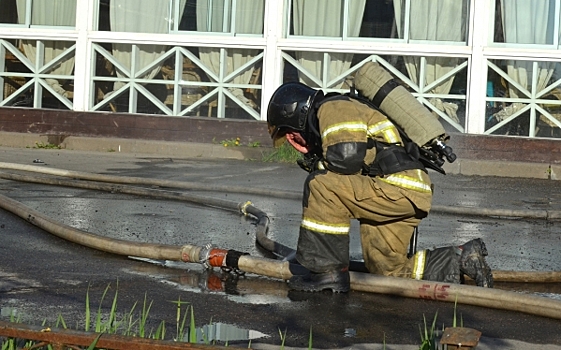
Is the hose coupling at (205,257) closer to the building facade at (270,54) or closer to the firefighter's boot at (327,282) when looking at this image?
the firefighter's boot at (327,282)

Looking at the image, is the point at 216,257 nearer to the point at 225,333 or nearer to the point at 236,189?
the point at 225,333

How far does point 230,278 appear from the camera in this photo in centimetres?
583

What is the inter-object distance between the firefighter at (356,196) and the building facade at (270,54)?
29.7 feet

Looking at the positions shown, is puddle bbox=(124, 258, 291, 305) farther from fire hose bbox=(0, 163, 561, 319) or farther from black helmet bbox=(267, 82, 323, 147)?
black helmet bbox=(267, 82, 323, 147)

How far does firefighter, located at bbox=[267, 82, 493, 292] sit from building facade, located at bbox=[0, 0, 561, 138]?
9.05m

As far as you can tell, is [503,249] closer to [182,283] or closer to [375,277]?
[375,277]

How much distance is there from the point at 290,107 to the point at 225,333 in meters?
1.63

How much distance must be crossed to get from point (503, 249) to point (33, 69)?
10.4 m

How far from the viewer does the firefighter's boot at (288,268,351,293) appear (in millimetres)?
5492

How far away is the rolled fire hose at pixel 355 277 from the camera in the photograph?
16.4ft

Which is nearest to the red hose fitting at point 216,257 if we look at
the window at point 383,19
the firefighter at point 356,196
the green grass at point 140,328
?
the firefighter at point 356,196

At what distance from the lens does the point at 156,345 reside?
10.5ft

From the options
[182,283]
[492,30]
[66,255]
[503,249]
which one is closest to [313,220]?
[182,283]

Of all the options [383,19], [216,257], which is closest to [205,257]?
[216,257]
